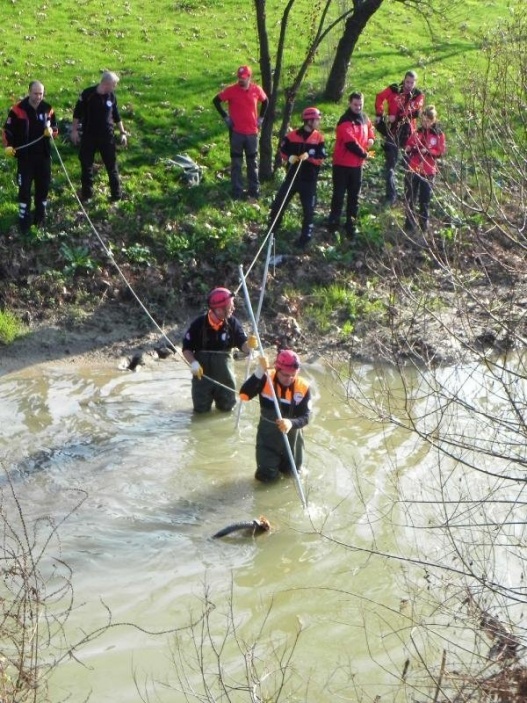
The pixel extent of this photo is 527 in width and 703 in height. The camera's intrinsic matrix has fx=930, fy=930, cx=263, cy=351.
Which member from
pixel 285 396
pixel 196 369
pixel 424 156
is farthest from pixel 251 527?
pixel 424 156

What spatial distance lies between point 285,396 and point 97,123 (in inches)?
243

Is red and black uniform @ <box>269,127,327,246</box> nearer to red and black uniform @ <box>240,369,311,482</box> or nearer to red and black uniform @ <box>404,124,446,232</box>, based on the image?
red and black uniform @ <box>404,124,446,232</box>

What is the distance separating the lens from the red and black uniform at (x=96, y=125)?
13836 millimetres

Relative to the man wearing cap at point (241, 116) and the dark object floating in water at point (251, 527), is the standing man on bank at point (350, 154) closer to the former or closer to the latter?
the man wearing cap at point (241, 116)

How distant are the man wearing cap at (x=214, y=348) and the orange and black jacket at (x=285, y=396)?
39.9 inches

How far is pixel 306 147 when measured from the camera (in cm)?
1400

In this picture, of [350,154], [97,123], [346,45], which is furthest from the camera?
[346,45]

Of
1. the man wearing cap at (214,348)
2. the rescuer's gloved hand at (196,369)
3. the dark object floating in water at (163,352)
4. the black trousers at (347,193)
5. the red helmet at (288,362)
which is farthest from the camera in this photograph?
the black trousers at (347,193)

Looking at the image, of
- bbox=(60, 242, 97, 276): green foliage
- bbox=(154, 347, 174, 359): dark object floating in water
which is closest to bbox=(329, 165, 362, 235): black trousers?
bbox=(154, 347, 174, 359): dark object floating in water

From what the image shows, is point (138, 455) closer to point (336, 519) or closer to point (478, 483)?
point (336, 519)

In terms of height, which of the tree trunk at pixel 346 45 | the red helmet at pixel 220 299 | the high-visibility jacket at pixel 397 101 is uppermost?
the tree trunk at pixel 346 45

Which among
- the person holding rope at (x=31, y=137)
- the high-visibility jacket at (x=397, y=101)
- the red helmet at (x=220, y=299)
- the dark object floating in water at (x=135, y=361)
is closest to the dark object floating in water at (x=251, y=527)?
the red helmet at (x=220, y=299)

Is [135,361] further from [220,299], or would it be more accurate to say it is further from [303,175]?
[303,175]

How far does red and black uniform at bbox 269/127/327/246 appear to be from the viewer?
14.0 m
